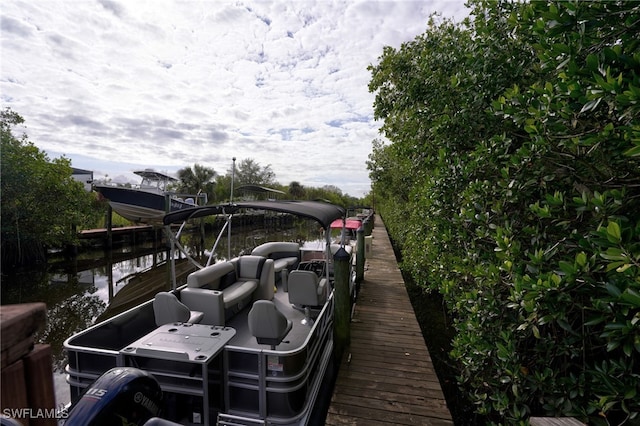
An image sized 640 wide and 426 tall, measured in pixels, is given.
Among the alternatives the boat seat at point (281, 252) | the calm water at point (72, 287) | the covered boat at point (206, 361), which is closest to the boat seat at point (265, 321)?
the covered boat at point (206, 361)

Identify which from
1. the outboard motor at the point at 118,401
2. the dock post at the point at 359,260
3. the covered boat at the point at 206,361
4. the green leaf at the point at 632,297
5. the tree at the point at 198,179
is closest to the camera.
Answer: the green leaf at the point at 632,297

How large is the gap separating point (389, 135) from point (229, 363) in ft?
16.9

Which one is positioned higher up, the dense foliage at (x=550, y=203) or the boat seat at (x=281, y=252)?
the dense foliage at (x=550, y=203)

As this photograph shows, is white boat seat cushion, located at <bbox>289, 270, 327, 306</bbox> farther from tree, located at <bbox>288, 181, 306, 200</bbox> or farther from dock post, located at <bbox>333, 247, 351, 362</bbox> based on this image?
tree, located at <bbox>288, 181, 306, 200</bbox>

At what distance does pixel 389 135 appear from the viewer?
20.4 feet

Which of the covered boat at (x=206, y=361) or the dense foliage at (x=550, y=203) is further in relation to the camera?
the covered boat at (x=206, y=361)

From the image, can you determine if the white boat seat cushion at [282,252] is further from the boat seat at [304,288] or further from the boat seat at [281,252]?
the boat seat at [304,288]

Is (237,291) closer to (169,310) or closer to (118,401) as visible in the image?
(169,310)

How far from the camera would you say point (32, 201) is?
10.1m

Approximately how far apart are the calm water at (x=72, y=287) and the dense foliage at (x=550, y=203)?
486 centimetres

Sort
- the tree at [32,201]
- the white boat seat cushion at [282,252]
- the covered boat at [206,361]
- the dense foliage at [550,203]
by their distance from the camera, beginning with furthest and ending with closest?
the tree at [32,201] < the white boat seat cushion at [282,252] < the covered boat at [206,361] < the dense foliage at [550,203]

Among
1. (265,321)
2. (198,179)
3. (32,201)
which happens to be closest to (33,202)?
(32,201)

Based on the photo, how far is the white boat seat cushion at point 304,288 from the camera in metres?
4.05

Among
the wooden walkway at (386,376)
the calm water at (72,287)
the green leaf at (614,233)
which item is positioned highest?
the green leaf at (614,233)
